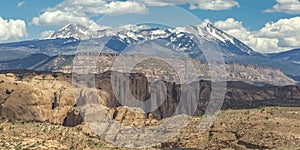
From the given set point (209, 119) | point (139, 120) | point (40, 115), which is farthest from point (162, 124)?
point (40, 115)

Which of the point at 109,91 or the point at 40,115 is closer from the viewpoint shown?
the point at 40,115

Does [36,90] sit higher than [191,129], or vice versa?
[36,90]

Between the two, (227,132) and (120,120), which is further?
(120,120)

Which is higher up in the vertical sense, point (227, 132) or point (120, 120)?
point (120, 120)

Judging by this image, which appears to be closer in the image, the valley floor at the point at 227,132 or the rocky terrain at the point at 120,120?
the valley floor at the point at 227,132

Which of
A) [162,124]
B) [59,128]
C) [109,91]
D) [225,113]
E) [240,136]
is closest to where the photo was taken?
[59,128]

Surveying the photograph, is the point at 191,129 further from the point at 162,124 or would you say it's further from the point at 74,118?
the point at 74,118

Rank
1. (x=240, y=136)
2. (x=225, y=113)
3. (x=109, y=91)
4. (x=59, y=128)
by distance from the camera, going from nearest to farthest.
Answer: (x=59, y=128), (x=240, y=136), (x=225, y=113), (x=109, y=91)

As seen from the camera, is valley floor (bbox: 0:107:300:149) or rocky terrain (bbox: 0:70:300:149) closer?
valley floor (bbox: 0:107:300:149)
